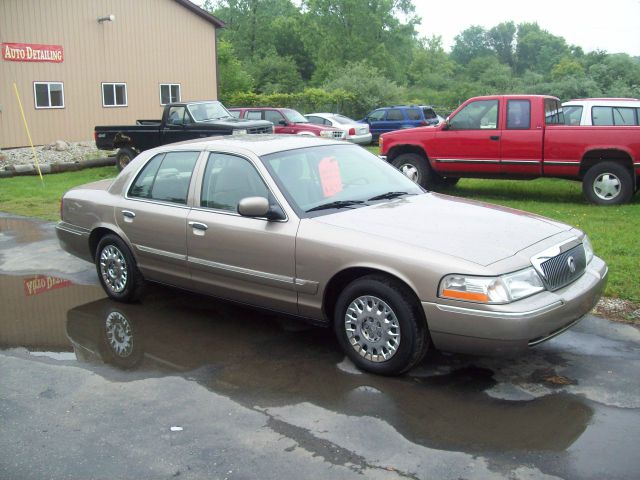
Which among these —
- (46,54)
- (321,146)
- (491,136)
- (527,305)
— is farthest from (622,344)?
(46,54)

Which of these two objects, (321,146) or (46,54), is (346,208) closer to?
(321,146)

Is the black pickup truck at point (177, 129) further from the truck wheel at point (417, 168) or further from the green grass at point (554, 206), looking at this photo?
the truck wheel at point (417, 168)

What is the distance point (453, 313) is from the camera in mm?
4441

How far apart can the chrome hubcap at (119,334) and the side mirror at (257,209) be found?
1.48 m

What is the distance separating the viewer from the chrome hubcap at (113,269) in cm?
668

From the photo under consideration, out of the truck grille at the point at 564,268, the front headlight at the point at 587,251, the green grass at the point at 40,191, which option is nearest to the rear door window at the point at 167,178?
the truck grille at the point at 564,268

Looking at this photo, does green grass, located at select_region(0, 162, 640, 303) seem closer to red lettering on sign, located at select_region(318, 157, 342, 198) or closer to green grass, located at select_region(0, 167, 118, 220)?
green grass, located at select_region(0, 167, 118, 220)

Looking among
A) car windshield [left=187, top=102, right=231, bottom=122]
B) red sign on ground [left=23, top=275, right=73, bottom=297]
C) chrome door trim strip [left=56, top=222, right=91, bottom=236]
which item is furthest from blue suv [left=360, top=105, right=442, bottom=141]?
chrome door trim strip [left=56, top=222, right=91, bottom=236]

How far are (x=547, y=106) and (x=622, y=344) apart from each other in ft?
24.2

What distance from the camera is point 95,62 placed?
25641 millimetres

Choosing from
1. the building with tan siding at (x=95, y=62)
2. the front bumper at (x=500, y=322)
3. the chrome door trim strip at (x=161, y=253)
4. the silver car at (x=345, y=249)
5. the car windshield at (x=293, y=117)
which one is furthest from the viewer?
the car windshield at (x=293, y=117)

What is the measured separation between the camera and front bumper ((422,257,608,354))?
4.33 m

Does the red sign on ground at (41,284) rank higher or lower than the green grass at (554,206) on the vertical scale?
lower

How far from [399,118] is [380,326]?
23092 mm
